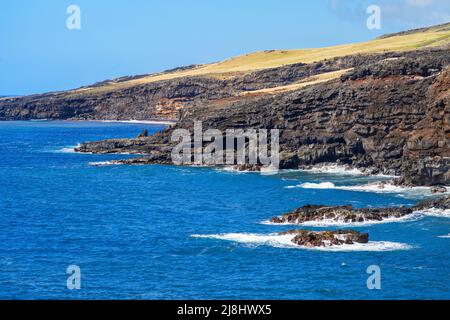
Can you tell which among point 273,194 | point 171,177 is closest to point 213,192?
point 273,194

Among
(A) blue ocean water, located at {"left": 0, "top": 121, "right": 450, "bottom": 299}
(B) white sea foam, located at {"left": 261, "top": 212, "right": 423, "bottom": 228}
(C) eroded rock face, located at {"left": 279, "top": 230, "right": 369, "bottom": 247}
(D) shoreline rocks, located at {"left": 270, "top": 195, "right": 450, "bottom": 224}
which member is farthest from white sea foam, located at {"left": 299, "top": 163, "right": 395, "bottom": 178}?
(C) eroded rock face, located at {"left": 279, "top": 230, "right": 369, "bottom": 247}

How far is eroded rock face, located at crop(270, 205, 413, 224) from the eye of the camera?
67.4 m

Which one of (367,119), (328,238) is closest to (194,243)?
(328,238)

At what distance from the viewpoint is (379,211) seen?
6975 cm

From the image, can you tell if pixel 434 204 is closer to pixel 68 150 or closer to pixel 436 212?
pixel 436 212

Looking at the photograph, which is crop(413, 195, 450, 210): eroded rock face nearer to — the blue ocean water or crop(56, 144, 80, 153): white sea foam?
the blue ocean water

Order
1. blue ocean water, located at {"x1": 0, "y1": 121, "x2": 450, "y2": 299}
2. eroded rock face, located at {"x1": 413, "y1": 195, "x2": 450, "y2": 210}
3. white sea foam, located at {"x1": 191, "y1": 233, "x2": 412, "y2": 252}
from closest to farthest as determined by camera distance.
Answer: blue ocean water, located at {"x1": 0, "y1": 121, "x2": 450, "y2": 299} < white sea foam, located at {"x1": 191, "y1": 233, "x2": 412, "y2": 252} < eroded rock face, located at {"x1": 413, "y1": 195, "x2": 450, "y2": 210}

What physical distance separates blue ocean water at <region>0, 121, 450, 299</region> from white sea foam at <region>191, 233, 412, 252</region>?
15 cm

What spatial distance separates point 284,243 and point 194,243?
6822mm

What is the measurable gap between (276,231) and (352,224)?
23.0ft

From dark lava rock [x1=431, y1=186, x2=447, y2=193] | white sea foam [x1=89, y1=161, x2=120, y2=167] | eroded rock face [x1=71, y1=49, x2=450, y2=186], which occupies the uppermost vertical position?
eroded rock face [x1=71, y1=49, x2=450, y2=186]

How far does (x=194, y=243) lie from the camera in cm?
5953

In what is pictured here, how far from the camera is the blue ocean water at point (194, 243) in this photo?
46.1 m

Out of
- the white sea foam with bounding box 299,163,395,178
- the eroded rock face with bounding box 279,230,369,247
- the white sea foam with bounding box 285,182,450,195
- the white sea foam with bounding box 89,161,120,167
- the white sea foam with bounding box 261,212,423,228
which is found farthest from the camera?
the white sea foam with bounding box 89,161,120,167
